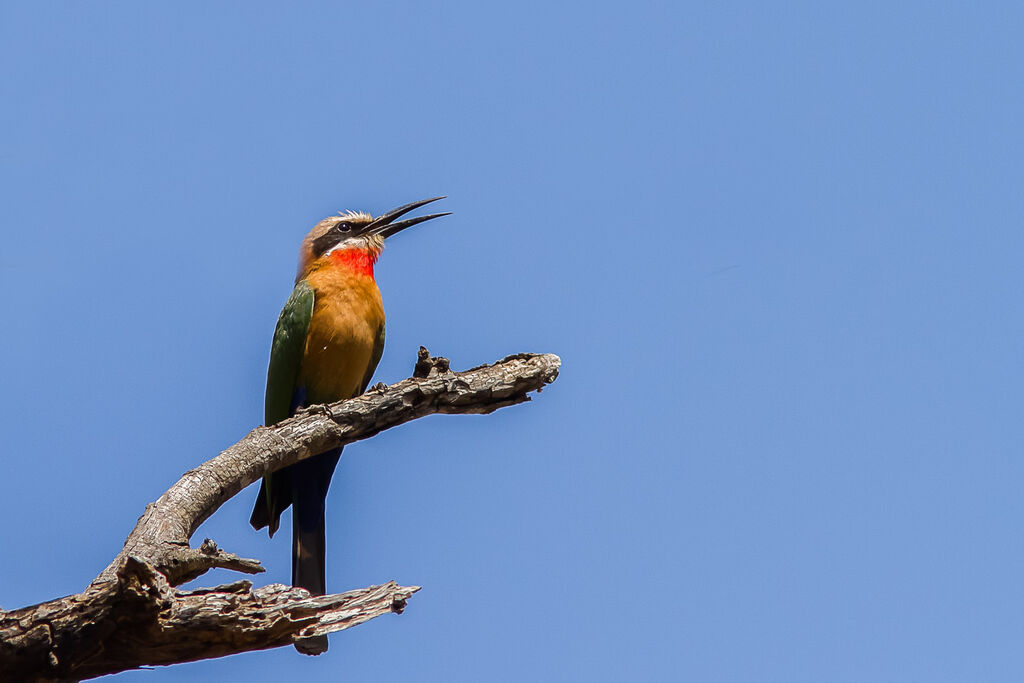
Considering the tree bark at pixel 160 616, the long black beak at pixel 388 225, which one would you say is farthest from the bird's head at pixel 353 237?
the tree bark at pixel 160 616

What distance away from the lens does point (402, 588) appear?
154 inches

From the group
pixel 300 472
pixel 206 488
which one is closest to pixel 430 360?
pixel 206 488

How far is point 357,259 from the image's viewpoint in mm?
8086

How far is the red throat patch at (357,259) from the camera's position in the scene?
798cm

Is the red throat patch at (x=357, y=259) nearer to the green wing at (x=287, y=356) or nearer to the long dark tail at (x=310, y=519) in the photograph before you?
the green wing at (x=287, y=356)

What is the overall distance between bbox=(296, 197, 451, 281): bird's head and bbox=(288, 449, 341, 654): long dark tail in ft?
5.63

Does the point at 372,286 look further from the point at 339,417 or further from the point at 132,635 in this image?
the point at 132,635

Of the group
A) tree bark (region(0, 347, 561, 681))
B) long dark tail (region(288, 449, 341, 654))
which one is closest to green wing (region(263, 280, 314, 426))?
long dark tail (region(288, 449, 341, 654))

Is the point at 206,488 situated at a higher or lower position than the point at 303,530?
lower

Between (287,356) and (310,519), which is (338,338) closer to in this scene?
(287,356)

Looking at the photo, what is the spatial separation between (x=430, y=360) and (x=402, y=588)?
196cm

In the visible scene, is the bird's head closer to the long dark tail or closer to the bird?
the bird

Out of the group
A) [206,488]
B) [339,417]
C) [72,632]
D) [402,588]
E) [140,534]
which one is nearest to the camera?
[72,632]

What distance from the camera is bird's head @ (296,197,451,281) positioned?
8141mm
